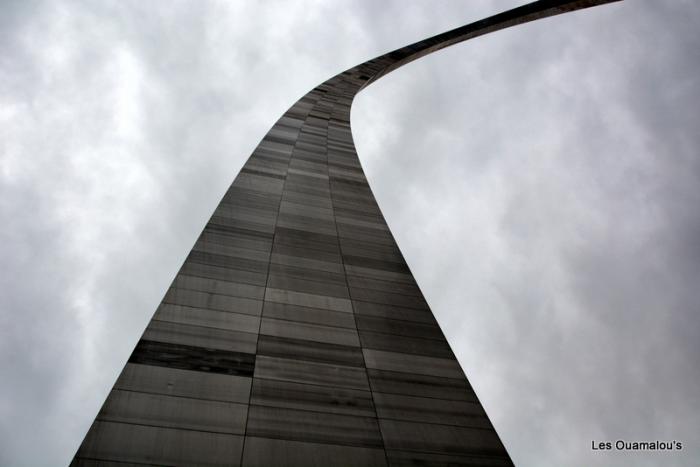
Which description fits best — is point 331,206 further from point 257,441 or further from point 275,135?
point 257,441

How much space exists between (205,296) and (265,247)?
395 cm

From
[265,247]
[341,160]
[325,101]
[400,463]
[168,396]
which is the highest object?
[325,101]

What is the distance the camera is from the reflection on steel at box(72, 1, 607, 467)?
1073cm

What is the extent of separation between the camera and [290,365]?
43.5 feet

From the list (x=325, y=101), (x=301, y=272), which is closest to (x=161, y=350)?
(x=301, y=272)

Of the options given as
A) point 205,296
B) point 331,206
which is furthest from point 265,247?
point 331,206

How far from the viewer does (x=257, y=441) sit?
Result: 10.8 metres

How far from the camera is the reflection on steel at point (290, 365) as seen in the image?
10.7 meters

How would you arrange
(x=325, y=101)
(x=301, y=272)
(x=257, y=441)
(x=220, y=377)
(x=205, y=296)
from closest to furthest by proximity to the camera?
(x=257, y=441) < (x=220, y=377) < (x=205, y=296) < (x=301, y=272) < (x=325, y=101)

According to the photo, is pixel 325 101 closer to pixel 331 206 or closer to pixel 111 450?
pixel 331 206

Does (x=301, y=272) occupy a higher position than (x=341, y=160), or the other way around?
(x=341, y=160)

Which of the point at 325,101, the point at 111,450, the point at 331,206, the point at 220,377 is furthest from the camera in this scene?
the point at 325,101

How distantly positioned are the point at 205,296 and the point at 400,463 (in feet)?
24.5

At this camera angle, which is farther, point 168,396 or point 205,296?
point 205,296
